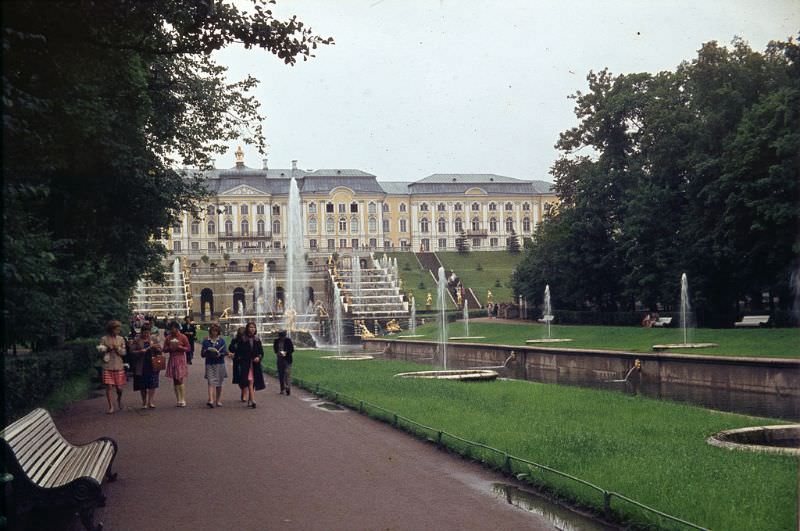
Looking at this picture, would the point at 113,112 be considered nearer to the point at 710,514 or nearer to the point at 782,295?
the point at 710,514

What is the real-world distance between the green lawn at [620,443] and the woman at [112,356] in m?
4.09

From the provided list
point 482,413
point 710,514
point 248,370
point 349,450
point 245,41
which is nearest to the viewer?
point 710,514

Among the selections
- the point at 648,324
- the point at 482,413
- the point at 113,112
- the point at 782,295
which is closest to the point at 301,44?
the point at 113,112

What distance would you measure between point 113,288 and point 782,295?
75.3 ft

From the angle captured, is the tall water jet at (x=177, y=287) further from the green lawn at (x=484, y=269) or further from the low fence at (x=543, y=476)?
the low fence at (x=543, y=476)

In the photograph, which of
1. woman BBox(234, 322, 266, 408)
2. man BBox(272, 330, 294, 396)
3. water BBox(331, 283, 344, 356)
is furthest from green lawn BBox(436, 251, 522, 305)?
woman BBox(234, 322, 266, 408)

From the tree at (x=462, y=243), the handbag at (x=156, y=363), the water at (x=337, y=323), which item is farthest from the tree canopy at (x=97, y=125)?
the tree at (x=462, y=243)

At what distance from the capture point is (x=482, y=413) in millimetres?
12883

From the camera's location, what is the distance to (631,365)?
22.6m

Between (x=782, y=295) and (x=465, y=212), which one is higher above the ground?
(x=465, y=212)

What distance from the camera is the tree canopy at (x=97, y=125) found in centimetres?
612

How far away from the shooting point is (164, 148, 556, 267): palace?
357 ft

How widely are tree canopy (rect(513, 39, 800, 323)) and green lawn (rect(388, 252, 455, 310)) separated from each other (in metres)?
22.4

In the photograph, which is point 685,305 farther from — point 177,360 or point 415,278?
point 415,278
